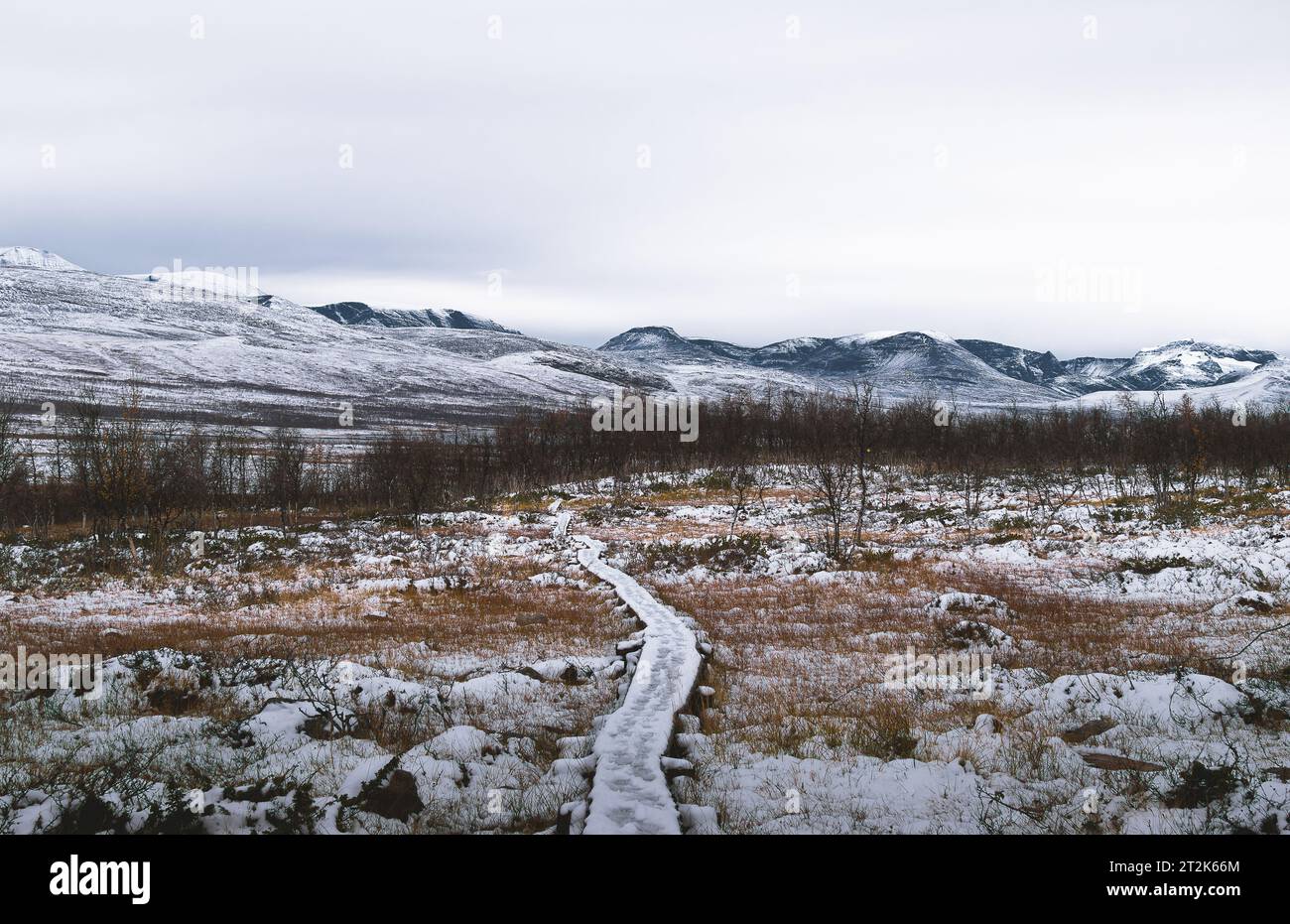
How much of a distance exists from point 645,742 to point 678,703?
1.82 metres

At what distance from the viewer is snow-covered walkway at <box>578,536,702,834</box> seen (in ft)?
23.3

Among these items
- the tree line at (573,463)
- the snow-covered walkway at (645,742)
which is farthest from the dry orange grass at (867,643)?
the tree line at (573,463)

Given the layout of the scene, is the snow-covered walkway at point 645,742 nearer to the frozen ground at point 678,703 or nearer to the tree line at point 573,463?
the frozen ground at point 678,703

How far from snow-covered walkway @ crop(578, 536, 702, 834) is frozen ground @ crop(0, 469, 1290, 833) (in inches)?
2.1

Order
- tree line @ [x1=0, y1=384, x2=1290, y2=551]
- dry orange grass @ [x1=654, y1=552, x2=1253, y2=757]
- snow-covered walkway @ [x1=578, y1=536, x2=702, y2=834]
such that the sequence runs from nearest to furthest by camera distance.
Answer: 1. snow-covered walkway @ [x1=578, y1=536, x2=702, y2=834]
2. dry orange grass @ [x1=654, y1=552, x2=1253, y2=757]
3. tree line @ [x1=0, y1=384, x2=1290, y2=551]

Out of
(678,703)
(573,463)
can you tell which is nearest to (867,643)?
(678,703)

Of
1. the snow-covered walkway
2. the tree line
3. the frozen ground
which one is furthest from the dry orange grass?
the tree line

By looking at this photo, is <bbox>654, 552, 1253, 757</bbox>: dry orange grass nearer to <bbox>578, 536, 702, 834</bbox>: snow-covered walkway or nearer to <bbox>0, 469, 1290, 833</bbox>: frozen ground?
<bbox>0, 469, 1290, 833</bbox>: frozen ground

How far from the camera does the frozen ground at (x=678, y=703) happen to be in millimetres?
7125

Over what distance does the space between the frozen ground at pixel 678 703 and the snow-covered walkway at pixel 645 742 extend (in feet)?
0.17
